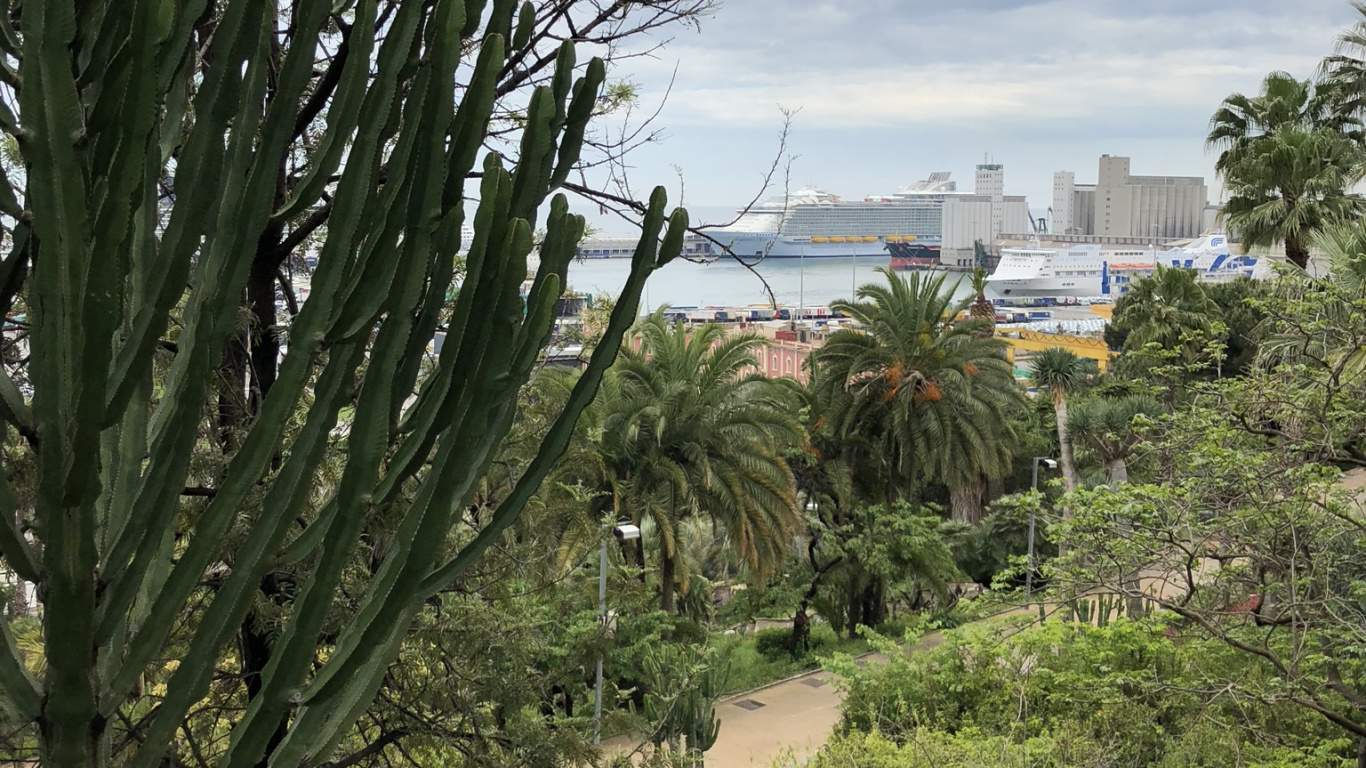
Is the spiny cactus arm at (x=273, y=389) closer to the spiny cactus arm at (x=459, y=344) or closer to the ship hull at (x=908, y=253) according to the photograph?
the spiny cactus arm at (x=459, y=344)

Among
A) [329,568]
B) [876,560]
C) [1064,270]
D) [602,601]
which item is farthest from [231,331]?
[1064,270]

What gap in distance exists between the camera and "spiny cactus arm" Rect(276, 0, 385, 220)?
5.47 feet

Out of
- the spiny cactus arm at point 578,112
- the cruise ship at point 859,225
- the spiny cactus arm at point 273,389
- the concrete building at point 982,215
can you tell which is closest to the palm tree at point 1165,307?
the spiny cactus arm at point 578,112

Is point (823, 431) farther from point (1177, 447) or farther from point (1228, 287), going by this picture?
point (1228, 287)

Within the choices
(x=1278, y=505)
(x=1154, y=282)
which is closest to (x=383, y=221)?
(x=1278, y=505)

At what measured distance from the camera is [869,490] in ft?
60.4

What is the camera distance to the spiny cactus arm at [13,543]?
54.4 inches

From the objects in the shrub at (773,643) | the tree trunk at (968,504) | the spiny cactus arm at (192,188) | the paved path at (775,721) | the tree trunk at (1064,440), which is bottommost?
the shrub at (773,643)

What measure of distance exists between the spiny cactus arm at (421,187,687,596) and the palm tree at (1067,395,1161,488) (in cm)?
1632

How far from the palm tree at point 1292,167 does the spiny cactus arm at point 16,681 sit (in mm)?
14837

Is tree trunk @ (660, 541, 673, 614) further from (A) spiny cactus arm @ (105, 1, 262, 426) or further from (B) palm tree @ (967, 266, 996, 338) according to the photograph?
(A) spiny cactus arm @ (105, 1, 262, 426)

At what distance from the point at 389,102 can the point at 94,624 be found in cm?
92

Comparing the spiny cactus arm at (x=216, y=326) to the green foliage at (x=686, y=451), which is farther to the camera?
the green foliage at (x=686, y=451)

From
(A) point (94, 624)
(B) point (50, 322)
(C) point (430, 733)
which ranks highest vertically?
(B) point (50, 322)
